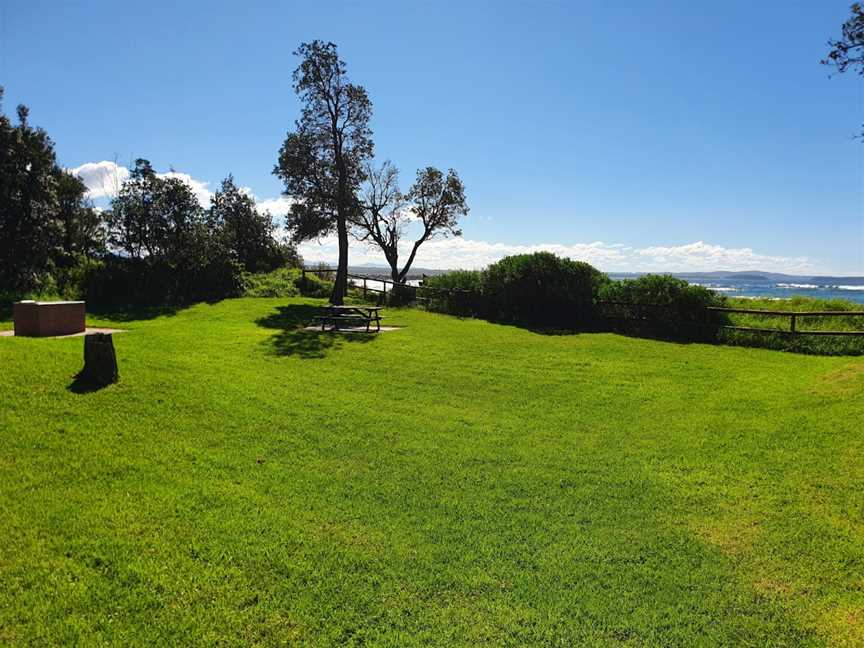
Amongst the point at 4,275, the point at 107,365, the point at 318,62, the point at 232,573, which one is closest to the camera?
the point at 232,573

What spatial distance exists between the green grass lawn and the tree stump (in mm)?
245

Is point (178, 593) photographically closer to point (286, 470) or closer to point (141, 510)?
point (141, 510)

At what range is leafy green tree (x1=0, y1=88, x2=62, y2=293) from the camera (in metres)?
18.2

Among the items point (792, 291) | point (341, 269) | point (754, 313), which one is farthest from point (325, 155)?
point (792, 291)

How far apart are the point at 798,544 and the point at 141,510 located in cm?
551

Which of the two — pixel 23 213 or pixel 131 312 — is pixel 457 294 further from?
pixel 23 213

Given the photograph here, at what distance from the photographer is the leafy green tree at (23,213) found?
59.9ft

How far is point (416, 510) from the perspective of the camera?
15.9 feet

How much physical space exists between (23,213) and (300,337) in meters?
12.6

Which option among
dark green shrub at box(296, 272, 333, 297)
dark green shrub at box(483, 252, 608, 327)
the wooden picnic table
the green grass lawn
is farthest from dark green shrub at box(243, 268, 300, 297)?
the green grass lawn

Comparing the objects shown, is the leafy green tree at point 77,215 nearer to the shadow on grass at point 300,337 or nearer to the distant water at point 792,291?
the shadow on grass at point 300,337

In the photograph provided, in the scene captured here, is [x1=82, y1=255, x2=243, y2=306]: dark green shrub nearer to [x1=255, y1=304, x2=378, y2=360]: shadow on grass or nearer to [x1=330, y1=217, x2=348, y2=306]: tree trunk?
[x1=330, y1=217, x2=348, y2=306]: tree trunk

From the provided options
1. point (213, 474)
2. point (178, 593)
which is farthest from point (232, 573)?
point (213, 474)

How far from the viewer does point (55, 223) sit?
19672 mm
